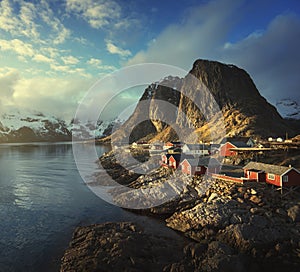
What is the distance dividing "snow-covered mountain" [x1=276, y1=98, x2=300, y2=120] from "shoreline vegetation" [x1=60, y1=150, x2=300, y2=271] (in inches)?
6472

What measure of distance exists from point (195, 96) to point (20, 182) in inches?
5471

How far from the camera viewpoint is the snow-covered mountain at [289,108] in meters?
166

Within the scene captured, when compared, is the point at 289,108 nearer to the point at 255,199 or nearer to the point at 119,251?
the point at 255,199

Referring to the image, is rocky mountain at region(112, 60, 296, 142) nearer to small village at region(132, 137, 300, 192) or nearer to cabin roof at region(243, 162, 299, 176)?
small village at region(132, 137, 300, 192)

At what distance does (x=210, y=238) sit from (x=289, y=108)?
181398 mm

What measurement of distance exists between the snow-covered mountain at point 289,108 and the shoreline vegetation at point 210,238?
539 feet

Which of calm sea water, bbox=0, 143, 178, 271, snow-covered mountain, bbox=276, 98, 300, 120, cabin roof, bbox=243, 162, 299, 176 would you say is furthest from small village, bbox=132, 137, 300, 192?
snow-covered mountain, bbox=276, 98, 300, 120

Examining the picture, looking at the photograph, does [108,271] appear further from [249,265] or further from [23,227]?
[23,227]

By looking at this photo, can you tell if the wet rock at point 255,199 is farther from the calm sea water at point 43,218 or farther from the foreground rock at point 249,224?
the calm sea water at point 43,218

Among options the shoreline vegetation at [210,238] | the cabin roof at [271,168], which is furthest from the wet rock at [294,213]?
the cabin roof at [271,168]

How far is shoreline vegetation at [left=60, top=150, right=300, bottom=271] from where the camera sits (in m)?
18.4

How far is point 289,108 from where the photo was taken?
556 feet

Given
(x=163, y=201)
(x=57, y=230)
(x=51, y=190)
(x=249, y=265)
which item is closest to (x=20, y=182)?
(x=51, y=190)

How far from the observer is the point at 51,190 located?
46.5m
